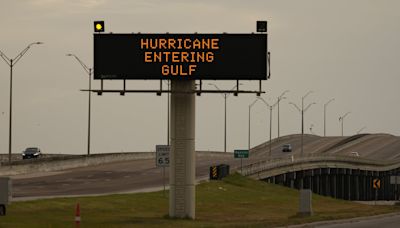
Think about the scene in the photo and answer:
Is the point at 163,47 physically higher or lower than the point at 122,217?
higher

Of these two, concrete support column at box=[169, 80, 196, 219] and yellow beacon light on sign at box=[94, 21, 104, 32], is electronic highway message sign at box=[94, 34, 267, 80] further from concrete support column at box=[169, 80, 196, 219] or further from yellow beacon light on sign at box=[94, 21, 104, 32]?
concrete support column at box=[169, 80, 196, 219]

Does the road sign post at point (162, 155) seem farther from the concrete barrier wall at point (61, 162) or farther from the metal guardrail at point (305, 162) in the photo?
the metal guardrail at point (305, 162)

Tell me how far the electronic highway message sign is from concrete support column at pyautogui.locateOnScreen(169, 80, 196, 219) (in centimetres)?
152

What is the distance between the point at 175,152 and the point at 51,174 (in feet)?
131

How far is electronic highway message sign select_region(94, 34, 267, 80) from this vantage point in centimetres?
4947

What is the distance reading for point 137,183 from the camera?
80688 millimetres

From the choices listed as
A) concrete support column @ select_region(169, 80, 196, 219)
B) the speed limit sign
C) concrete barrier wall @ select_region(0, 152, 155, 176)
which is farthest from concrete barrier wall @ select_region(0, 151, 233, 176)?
concrete support column @ select_region(169, 80, 196, 219)

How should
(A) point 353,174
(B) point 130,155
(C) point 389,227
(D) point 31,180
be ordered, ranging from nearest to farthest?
(C) point 389,227
(D) point 31,180
(B) point 130,155
(A) point 353,174

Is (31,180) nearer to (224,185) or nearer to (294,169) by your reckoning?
(224,185)

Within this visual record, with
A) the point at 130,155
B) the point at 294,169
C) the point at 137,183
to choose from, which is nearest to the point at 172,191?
the point at 137,183

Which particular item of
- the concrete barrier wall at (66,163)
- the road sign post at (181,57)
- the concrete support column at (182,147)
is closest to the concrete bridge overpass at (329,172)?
the concrete barrier wall at (66,163)

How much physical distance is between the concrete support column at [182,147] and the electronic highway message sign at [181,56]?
1516 mm

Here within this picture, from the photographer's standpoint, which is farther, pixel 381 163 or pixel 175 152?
pixel 381 163

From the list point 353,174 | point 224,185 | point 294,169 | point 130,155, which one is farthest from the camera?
point 353,174
